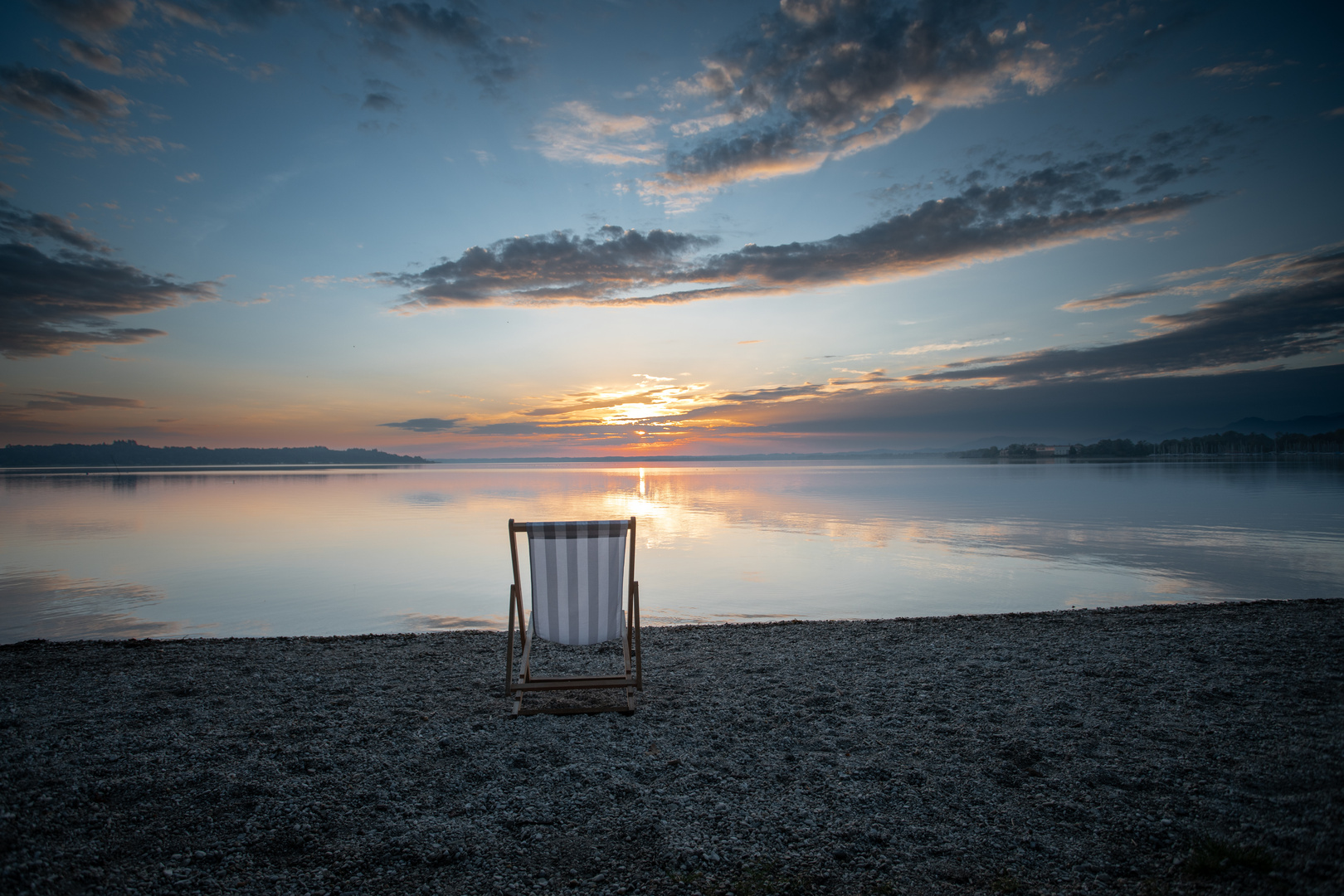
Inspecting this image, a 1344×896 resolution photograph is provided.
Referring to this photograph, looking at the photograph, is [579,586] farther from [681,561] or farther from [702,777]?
[681,561]

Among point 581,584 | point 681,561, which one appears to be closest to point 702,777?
point 581,584

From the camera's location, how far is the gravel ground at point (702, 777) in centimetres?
260

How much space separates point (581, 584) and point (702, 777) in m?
1.81

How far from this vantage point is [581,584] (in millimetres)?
4848

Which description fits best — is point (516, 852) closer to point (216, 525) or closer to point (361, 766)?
point (361, 766)

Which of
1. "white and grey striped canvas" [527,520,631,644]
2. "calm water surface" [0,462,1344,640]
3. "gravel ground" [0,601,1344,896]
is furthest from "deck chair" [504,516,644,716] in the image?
"calm water surface" [0,462,1344,640]

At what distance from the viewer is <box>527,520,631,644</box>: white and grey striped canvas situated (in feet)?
15.8

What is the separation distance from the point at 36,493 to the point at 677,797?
43279mm

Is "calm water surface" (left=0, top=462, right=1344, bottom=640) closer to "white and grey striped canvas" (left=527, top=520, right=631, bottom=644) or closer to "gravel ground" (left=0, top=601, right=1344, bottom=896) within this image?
"gravel ground" (left=0, top=601, right=1344, bottom=896)

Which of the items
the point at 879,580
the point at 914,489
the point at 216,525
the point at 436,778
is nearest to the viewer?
the point at 436,778

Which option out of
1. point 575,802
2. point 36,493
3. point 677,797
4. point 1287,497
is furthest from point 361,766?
point 36,493

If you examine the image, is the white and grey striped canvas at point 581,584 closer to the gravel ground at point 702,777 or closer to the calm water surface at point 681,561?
the gravel ground at point 702,777

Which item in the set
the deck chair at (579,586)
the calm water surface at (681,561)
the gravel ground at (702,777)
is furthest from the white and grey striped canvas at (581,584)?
the calm water surface at (681,561)

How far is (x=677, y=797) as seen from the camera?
3.21 m
